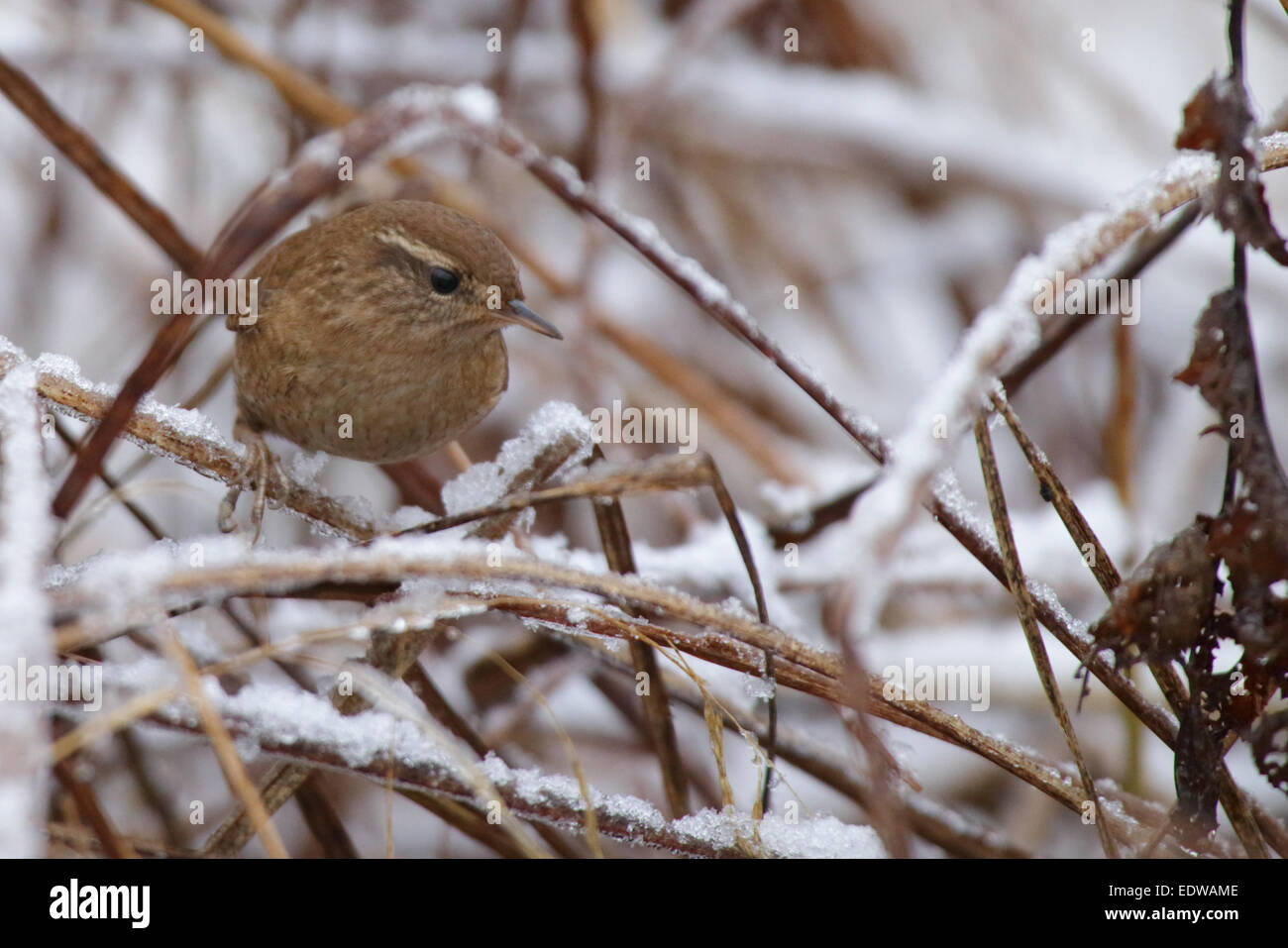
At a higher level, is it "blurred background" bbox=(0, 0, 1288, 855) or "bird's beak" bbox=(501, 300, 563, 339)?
"blurred background" bbox=(0, 0, 1288, 855)

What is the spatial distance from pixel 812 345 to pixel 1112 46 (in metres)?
1.93

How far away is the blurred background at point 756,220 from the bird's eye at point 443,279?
2.91ft

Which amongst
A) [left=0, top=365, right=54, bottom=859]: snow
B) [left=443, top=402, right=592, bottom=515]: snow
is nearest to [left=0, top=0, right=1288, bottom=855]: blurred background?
[left=443, top=402, right=592, bottom=515]: snow

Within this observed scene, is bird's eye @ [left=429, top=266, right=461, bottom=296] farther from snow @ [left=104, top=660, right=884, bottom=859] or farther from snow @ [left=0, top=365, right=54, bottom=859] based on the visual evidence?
snow @ [left=0, top=365, right=54, bottom=859]

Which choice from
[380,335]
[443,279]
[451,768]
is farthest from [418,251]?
[451,768]

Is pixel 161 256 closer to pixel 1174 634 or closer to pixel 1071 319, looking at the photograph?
pixel 1071 319

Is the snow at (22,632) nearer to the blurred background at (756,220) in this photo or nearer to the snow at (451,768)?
the snow at (451,768)

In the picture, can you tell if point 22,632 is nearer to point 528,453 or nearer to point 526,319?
point 528,453

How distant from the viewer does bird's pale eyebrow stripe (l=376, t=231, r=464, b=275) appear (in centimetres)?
236

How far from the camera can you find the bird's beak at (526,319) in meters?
2.30

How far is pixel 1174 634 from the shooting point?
1.29 metres

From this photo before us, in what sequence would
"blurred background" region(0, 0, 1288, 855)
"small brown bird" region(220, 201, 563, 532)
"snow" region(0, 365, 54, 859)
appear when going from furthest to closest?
1. "blurred background" region(0, 0, 1288, 855)
2. "small brown bird" region(220, 201, 563, 532)
3. "snow" region(0, 365, 54, 859)
